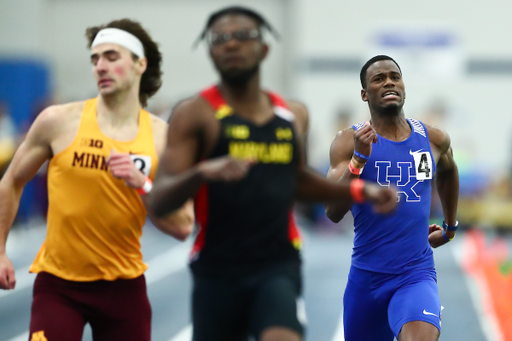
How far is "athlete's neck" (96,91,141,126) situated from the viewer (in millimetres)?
4707

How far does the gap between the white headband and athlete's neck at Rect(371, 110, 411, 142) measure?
158 cm

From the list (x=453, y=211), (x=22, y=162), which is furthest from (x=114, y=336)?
(x=453, y=211)

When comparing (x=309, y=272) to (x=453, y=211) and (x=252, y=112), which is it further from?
(x=252, y=112)

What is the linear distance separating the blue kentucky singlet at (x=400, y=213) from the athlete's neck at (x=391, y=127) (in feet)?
0.19

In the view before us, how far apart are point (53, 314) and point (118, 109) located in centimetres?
129

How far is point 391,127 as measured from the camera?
5.01m

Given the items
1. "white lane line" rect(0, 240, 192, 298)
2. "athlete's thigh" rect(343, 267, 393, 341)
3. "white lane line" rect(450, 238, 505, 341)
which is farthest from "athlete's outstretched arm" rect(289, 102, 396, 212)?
"white lane line" rect(0, 240, 192, 298)

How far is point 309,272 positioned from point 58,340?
28.9ft

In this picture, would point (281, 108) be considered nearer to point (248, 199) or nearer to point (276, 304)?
point (248, 199)

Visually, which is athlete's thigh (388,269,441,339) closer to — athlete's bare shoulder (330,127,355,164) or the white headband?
athlete's bare shoulder (330,127,355,164)

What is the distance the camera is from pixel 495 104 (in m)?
23.7

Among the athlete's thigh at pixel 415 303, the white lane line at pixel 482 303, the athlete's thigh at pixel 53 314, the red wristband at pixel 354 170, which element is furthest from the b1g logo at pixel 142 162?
the white lane line at pixel 482 303

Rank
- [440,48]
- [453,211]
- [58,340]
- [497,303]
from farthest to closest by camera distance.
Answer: [440,48]
[497,303]
[453,211]
[58,340]

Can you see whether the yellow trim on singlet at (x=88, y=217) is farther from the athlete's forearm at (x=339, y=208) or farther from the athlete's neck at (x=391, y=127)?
the athlete's neck at (x=391, y=127)
